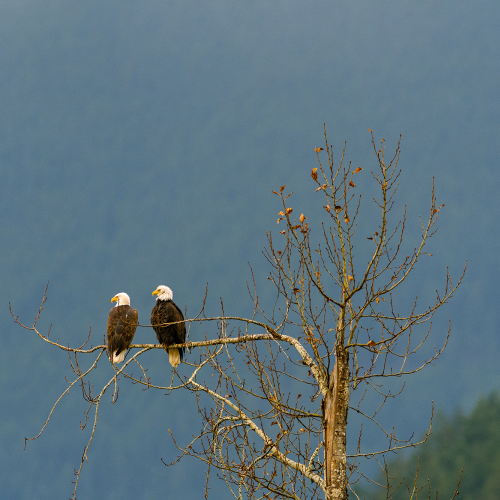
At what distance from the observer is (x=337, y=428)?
4535mm

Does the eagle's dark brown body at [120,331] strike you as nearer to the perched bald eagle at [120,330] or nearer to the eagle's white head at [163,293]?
the perched bald eagle at [120,330]

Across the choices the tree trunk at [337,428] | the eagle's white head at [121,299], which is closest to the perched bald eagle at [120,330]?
the eagle's white head at [121,299]

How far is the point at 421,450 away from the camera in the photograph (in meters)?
32.0

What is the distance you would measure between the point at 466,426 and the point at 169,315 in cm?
2774

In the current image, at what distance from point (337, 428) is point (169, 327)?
3.37 meters

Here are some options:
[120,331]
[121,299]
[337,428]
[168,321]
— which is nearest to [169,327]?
[168,321]

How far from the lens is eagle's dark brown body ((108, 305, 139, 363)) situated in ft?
24.3

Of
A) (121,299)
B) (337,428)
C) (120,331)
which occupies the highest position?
(121,299)

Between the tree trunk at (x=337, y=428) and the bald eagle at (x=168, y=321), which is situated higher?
the bald eagle at (x=168, y=321)

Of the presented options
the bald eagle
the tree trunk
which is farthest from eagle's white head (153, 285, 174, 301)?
the tree trunk

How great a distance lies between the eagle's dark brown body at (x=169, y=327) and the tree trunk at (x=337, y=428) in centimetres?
300

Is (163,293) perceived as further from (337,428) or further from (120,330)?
(337,428)

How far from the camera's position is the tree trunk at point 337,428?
4.48m

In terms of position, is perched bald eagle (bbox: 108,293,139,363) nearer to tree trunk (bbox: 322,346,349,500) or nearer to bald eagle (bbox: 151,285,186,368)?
bald eagle (bbox: 151,285,186,368)
